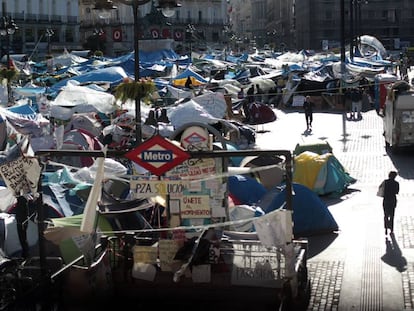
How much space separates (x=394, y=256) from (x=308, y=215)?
1.97 meters

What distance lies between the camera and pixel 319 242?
14094mm

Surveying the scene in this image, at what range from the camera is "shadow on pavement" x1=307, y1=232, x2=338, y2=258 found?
44.5 ft

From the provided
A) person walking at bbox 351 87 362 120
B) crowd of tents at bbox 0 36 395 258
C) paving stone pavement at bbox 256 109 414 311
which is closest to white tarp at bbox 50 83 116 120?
crowd of tents at bbox 0 36 395 258

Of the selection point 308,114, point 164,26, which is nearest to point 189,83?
point 308,114

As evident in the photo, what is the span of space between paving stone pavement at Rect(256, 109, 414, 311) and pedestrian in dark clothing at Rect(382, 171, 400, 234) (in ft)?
0.90

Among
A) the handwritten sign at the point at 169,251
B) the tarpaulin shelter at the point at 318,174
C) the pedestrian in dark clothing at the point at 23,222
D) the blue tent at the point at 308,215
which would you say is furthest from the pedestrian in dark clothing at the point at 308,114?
the handwritten sign at the point at 169,251

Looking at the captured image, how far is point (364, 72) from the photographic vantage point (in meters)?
42.7

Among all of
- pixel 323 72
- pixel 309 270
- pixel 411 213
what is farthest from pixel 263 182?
pixel 323 72

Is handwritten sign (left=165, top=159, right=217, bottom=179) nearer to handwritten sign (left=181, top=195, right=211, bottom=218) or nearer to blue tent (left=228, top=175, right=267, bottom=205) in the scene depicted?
handwritten sign (left=181, top=195, right=211, bottom=218)

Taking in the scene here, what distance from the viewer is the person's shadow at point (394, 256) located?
1246 centimetres

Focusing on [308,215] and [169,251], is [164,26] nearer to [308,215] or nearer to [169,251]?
[308,215]

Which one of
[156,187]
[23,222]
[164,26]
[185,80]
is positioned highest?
[164,26]

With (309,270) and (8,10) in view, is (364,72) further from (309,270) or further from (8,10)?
(8,10)

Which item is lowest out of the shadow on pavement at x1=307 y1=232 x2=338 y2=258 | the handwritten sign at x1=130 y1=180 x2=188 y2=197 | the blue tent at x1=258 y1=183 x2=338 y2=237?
the shadow on pavement at x1=307 y1=232 x2=338 y2=258
